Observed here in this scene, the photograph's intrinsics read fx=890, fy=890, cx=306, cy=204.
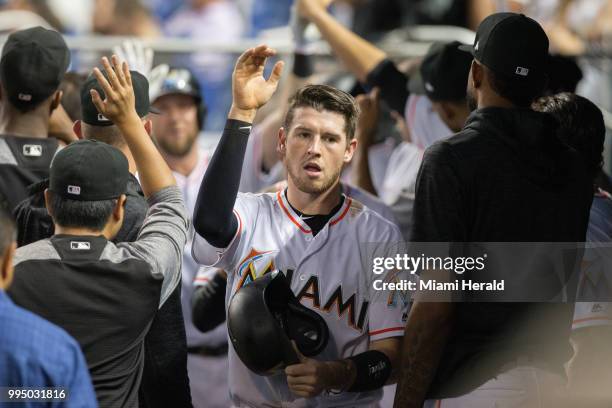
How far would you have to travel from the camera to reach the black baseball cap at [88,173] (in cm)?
241

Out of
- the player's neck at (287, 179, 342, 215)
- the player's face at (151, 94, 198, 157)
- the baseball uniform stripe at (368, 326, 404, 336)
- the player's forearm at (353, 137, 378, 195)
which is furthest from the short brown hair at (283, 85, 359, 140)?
the player's face at (151, 94, 198, 157)

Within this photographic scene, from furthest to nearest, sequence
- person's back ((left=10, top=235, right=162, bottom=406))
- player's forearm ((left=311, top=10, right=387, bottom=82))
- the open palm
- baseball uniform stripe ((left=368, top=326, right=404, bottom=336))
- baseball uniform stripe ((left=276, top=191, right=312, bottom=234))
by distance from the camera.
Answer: player's forearm ((left=311, top=10, right=387, bottom=82))
baseball uniform stripe ((left=276, top=191, right=312, bottom=234))
baseball uniform stripe ((left=368, top=326, right=404, bottom=336))
the open palm
person's back ((left=10, top=235, right=162, bottom=406))

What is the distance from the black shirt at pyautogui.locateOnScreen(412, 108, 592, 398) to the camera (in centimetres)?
262

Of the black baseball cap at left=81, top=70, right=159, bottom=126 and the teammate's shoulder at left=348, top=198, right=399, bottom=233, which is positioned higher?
the black baseball cap at left=81, top=70, right=159, bottom=126

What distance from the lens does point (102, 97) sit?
115 inches

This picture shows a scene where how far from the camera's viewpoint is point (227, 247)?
9.12ft

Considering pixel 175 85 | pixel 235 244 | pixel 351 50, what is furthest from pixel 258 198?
pixel 175 85

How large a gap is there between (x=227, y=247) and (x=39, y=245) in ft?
2.02

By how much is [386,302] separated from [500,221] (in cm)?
46

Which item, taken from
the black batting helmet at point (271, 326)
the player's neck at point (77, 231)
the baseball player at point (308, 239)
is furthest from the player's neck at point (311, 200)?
the player's neck at point (77, 231)

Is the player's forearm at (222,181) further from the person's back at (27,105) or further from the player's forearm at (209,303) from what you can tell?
the player's forearm at (209,303)

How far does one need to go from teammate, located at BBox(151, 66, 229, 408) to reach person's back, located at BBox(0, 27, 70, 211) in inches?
48.3

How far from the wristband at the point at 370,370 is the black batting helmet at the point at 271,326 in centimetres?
13

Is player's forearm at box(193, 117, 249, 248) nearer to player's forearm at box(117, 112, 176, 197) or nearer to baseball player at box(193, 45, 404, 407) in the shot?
baseball player at box(193, 45, 404, 407)
